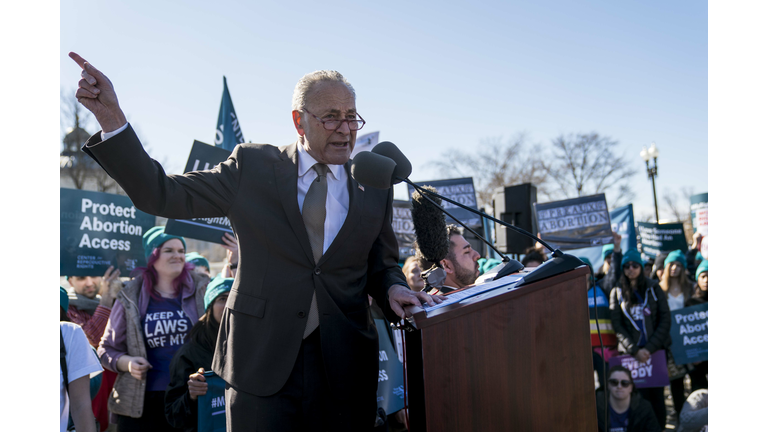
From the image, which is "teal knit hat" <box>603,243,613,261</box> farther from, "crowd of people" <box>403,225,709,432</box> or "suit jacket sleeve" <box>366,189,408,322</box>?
"suit jacket sleeve" <box>366,189,408,322</box>

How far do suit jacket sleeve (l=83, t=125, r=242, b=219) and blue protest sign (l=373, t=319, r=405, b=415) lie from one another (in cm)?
221

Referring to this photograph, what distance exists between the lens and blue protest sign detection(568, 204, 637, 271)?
28.5ft

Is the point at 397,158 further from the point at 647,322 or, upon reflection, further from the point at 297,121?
the point at 647,322

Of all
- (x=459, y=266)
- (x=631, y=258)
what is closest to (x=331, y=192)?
(x=459, y=266)

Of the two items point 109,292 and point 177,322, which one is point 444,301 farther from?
point 109,292

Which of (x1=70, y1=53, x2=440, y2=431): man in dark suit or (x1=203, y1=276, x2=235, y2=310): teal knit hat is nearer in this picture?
(x1=70, y1=53, x2=440, y2=431): man in dark suit

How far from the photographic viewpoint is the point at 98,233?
559 cm

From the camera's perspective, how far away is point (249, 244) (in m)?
2.04

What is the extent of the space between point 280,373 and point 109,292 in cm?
407

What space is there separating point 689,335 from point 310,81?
613cm

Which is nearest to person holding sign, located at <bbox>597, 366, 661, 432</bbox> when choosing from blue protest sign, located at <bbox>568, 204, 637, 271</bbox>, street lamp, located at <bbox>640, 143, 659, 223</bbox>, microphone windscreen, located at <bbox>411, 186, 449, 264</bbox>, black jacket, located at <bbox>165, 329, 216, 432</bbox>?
blue protest sign, located at <bbox>568, 204, 637, 271</bbox>

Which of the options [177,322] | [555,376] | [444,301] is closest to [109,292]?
[177,322]

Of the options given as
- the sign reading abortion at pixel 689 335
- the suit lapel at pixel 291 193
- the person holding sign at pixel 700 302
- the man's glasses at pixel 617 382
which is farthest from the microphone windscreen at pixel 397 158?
the person holding sign at pixel 700 302

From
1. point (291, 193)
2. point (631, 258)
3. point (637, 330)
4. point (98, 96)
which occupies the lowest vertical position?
point (637, 330)
